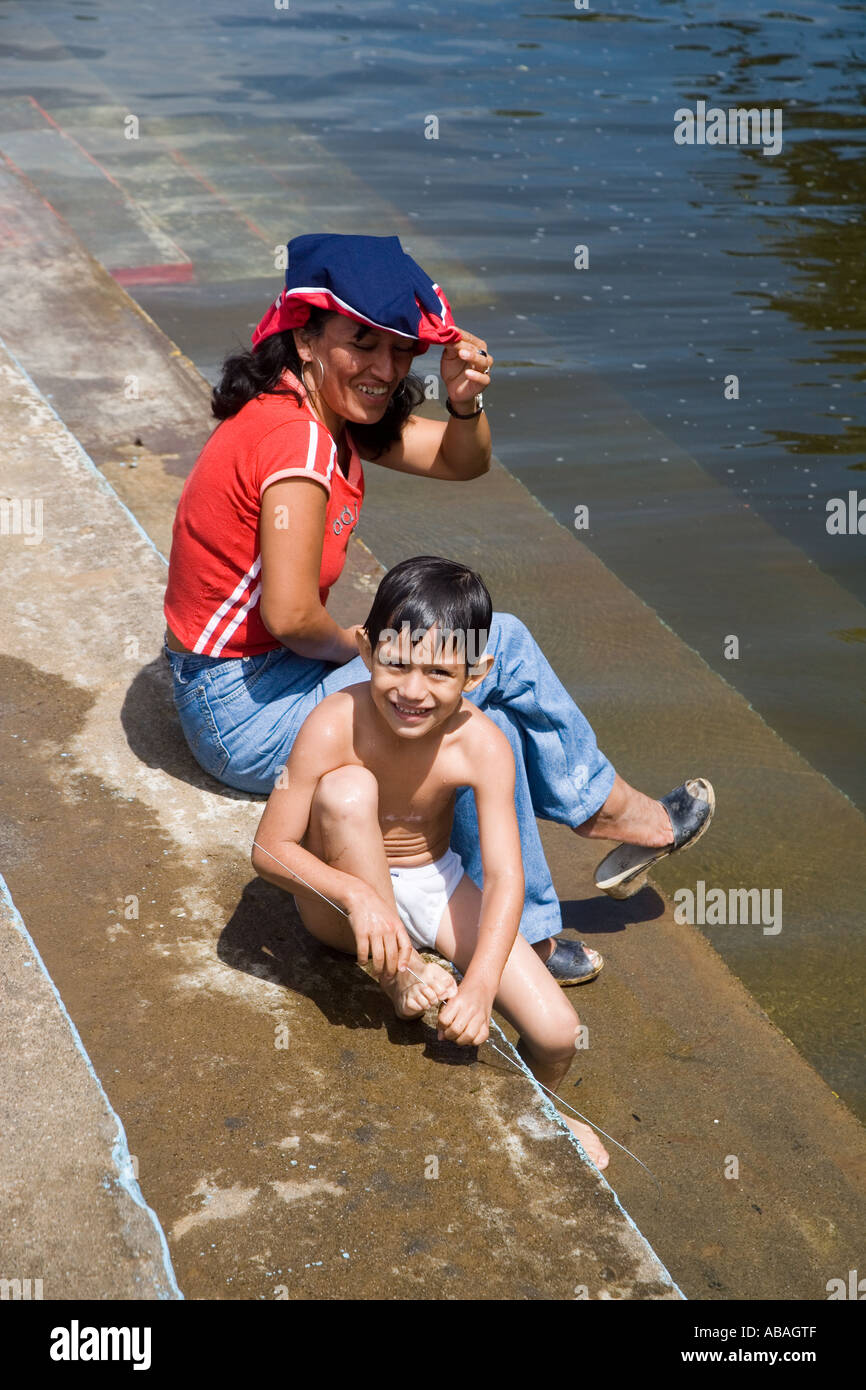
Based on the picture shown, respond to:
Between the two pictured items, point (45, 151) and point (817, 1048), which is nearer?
point (817, 1048)

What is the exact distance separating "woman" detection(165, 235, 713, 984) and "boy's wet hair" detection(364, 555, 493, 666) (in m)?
0.24

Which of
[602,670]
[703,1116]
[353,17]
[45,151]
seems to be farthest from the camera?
[353,17]

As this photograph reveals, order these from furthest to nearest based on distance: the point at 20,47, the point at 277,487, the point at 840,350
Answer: the point at 20,47
the point at 840,350
the point at 277,487

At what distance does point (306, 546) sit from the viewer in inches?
110

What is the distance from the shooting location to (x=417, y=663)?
2580 mm

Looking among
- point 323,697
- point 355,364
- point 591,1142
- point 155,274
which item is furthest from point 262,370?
point 155,274

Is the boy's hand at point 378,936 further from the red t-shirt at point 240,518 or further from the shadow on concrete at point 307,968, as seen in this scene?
the red t-shirt at point 240,518

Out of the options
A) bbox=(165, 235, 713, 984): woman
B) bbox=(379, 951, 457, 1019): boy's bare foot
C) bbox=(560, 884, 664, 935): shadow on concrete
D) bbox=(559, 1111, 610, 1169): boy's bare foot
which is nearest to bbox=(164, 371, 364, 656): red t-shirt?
bbox=(165, 235, 713, 984): woman

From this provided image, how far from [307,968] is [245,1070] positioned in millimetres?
322

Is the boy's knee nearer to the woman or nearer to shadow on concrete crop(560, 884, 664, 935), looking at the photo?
the woman

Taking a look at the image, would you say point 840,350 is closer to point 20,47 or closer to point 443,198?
point 443,198

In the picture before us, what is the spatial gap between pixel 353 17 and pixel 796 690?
1294 cm

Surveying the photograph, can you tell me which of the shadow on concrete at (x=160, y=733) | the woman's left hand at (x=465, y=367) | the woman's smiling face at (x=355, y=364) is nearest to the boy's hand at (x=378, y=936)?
the shadow on concrete at (x=160, y=733)

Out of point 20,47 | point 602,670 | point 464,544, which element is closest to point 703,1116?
point 602,670
